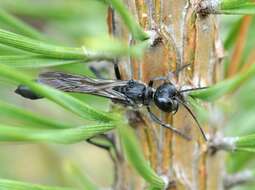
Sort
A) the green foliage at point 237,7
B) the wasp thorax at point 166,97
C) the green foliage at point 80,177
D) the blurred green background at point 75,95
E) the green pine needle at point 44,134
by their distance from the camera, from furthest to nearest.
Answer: the blurred green background at point 75,95, the green foliage at point 80,177, the wasp thorax at point 166,97, the green foliage at point 237,7, the green pine needle at point 44,134

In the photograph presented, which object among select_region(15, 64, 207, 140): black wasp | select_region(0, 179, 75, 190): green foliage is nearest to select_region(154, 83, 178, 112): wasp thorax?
select_region(15, 64, 207, 140): black wasp

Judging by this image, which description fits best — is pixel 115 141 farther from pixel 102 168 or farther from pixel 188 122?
pixel 102 168

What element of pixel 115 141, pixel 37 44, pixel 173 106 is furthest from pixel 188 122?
pixel 37 44

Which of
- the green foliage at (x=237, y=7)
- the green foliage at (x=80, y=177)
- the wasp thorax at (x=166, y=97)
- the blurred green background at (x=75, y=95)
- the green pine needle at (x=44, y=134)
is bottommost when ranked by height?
the green pine needle at (x=44, y=134)

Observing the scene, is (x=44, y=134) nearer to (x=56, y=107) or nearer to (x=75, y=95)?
(x=75, y=95)

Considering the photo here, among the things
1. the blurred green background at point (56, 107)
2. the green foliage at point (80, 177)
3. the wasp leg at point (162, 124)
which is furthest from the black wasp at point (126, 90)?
the green foliage at point (80, 177)

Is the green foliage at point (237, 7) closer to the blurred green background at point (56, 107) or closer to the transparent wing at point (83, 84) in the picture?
the transparent wing at point (83, 84)

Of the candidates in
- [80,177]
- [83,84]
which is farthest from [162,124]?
[80,177]
